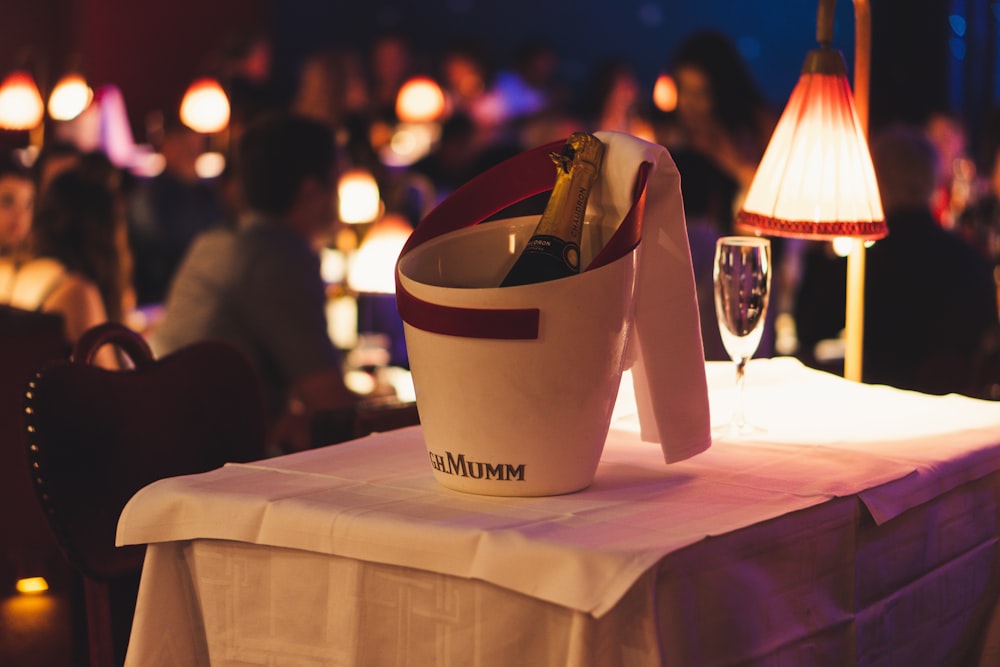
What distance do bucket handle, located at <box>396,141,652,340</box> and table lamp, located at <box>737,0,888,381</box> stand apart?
447 mm

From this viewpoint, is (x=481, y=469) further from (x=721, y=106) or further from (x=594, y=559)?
(x=721, y=106)

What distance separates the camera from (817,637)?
4.09 feet

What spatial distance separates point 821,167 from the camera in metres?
1.71

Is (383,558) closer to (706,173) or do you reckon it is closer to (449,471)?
(449,471)

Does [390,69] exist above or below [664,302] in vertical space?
above

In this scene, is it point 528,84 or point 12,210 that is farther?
point 528,84

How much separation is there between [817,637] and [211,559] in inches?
22.5

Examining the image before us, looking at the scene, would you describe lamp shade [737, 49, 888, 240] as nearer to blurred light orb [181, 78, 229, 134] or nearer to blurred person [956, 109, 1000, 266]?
blurred person [956, 109, 1000, 266]

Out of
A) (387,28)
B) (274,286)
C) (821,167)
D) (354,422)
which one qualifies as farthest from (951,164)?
(387,28)

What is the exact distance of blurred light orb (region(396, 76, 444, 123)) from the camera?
7.99 metres

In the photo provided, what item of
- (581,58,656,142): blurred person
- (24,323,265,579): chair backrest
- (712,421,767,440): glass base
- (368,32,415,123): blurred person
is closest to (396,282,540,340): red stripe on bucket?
(712,421,767,440): glass base

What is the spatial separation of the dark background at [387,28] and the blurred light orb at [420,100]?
66.7 inches

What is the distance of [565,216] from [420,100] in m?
6.85

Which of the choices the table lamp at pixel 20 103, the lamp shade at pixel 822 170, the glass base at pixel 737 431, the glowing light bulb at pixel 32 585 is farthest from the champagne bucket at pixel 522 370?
the table lamp at pixel 20 103
